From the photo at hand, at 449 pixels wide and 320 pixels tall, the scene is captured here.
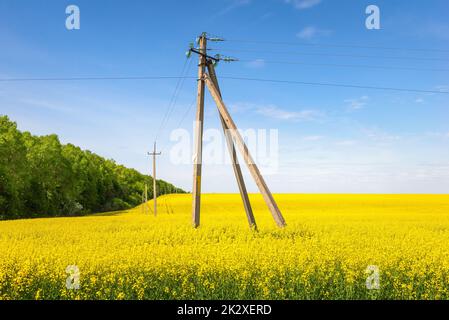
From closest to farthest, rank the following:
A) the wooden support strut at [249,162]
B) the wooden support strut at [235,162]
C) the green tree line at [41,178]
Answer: the wooden support strut at [249,162] → the wooden support strut at [235,162] → the green tree line at [41,178]

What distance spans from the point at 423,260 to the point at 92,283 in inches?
289

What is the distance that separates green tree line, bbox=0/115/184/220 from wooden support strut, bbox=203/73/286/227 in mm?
36103

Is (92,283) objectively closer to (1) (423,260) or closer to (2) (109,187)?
(1) (423,260)

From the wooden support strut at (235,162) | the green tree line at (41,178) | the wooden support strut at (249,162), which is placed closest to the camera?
the wooden support strut at (249,162)

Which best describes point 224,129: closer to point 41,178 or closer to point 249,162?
point 249,162

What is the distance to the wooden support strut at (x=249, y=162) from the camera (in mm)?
15359

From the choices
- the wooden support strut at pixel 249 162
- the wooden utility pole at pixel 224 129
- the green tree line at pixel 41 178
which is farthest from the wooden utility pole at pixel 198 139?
the green tree line at pixel 41 178

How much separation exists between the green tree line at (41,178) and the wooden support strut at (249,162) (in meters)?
36.1

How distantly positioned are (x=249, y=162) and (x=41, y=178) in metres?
45.8

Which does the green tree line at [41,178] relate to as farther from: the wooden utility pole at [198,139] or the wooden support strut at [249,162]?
A: the wooden support strut at [249,162]

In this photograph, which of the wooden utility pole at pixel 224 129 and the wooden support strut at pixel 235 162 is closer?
the wooden utility pole at pixel 224 129

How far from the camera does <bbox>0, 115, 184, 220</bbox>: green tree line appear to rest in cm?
4481
